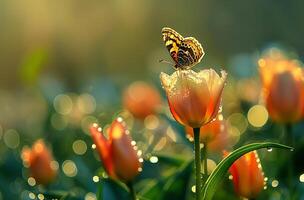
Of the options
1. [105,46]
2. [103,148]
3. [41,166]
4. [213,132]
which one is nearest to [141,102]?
[41,166]

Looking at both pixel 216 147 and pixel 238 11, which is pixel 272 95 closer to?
pixel 216 147

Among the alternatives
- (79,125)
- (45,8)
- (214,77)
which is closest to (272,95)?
(214,77)

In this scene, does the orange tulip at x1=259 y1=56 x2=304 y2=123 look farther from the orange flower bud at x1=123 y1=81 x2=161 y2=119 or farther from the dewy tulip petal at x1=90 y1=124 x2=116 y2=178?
the orange flower bud at x1=123 y1=81 x2=161 y2=119

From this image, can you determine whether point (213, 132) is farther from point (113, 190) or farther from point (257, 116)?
point (257, 116)

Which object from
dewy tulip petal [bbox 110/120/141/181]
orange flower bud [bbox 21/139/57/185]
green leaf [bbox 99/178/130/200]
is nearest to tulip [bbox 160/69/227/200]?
dewy tulip petal [bbox 110/120/141/181]

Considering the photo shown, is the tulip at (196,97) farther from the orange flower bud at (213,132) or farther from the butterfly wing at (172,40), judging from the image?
the orange flower bud at (213,132)
